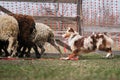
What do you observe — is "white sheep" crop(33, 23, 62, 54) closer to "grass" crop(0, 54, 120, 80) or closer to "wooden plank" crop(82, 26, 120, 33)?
"wooden plank" crop(82, 26, 120, 33)

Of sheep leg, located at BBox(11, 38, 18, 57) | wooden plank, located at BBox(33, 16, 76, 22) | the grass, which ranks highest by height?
wooden plank, located at BBox(33, 16, 76, 22)

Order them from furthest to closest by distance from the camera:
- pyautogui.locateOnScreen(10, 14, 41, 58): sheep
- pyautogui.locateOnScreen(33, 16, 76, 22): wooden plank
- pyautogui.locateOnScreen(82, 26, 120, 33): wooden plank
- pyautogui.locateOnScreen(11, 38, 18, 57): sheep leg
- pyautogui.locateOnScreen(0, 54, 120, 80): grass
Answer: pyautogui.locateOnScreen(82, 26, 120, 33): wooden plank → pyautogui.locateOnScreen(33, 16, 76, 22): wooden plank → pyautogui.locateOnScreen(10, 14, 41, 58): sheep → pyautogui.locateOnScreen(11, 38, 18, 57): sheep leg → pyautogui.locateOnScreen(0, 54, 120, 80): grass

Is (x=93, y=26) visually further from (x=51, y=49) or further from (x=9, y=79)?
(x=9, y=79)

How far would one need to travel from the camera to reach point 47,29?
1312 centimetres

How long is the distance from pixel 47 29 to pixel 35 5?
3440 mm

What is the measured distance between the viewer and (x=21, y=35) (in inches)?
482

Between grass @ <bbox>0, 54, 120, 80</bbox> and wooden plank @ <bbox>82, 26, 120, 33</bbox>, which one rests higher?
grass @ <bbox>0, 54, 120, 80</bbox>

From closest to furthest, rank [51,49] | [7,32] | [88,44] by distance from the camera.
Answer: [7,32]
[88,44]
[51,49]

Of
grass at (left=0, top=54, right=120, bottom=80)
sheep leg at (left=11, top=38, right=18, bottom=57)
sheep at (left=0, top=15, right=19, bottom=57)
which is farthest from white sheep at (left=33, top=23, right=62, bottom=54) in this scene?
grass at (left=0, top=54, right=120, bottom=80)

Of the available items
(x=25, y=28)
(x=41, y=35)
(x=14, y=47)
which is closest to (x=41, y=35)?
(x=41, y=35)

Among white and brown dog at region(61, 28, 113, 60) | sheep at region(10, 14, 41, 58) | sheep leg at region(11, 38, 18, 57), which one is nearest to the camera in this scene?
sheep leg at region(11, 38, 18, 57)

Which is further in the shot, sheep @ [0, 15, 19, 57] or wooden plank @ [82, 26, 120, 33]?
wooden plank @ [82, 26, 120, 33]

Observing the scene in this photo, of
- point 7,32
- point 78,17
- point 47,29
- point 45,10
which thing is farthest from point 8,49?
point 45,10

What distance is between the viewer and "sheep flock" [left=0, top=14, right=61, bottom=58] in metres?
11.4
